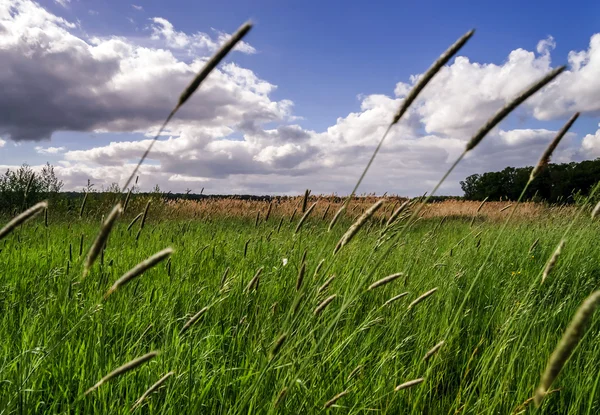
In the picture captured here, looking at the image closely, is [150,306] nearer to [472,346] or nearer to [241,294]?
[241,294]

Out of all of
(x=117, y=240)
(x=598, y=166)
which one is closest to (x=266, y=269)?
(x=117, y=240)

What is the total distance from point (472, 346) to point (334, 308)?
3.08 feet

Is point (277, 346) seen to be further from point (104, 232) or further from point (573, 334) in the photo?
point (573, 334)

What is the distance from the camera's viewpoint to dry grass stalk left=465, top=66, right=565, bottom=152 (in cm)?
119

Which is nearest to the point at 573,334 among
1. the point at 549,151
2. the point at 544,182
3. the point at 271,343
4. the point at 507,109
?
the point at 507,109

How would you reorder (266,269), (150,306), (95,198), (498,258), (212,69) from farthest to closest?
(95,198) < (498,258) < (266,269) < (150,306) < (212,69)

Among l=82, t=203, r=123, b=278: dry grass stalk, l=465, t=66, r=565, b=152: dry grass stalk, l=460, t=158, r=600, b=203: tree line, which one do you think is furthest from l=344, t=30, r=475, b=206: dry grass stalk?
l=460, t=158, r=600, b=203: tree line

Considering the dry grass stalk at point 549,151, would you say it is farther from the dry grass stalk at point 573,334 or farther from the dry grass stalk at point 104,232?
the dry grass stalk at point 104,232

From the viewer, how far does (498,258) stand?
557 centimetres

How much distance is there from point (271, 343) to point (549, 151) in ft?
4.46

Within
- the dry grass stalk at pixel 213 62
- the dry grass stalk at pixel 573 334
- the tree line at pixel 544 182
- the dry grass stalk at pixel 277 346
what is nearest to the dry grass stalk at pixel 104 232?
the dry grass stalk at pixel 213 62

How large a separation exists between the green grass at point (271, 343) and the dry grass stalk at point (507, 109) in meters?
0.47

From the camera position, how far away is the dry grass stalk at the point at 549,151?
1527 millimetres

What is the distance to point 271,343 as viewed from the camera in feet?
6.48
